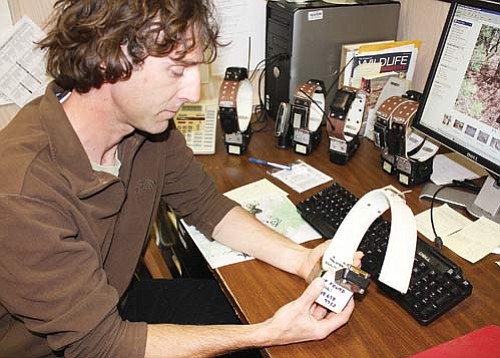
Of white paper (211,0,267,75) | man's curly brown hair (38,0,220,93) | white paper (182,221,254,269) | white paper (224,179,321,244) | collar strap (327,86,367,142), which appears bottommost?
white paper (182,221,254,269)

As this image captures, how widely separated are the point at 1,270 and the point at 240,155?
800mm

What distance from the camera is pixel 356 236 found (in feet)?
3.21

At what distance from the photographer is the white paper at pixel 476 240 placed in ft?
3.49

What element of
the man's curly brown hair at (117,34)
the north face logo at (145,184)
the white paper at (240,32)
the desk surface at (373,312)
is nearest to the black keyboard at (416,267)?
the desk surface at (373,312)

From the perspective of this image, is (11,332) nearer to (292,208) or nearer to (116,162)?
(116,162)

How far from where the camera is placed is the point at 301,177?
4.47ft

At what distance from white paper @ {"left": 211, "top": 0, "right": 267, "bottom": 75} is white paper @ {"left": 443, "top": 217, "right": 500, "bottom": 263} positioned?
91cm

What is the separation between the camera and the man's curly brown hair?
0.86 m

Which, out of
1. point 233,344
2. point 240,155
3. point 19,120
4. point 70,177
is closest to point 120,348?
point 233,344

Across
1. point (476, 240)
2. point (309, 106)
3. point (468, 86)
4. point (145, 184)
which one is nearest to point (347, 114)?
point (309, 106)

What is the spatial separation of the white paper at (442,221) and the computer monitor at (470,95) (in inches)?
1.5

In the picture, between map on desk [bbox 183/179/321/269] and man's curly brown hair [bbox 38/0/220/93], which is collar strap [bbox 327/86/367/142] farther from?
man's curly brown hair [bbox 38/0/220/93]

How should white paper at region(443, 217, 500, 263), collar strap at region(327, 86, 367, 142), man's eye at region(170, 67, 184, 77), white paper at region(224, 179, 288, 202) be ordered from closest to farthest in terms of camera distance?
man's eye at region(170, 67, 184, 77), white paper at region(443, 217, 500, 263), white paper at region(224, 179, 288, 202), collar strap at region(327, 86, 367, 142)

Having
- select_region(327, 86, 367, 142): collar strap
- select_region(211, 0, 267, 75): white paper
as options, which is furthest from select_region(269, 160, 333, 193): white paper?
select_region(211, 0, 267, 75): white paper
